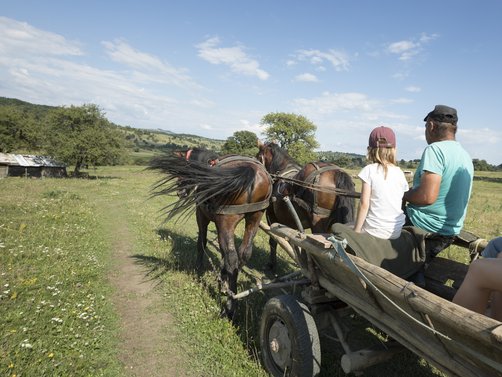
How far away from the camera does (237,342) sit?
377cm

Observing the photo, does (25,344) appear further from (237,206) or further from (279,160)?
(279,160)

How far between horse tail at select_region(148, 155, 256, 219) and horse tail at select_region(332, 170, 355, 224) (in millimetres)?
1611

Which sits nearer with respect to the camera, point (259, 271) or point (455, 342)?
point (455, 342)

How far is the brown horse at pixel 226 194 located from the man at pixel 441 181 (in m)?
2.10

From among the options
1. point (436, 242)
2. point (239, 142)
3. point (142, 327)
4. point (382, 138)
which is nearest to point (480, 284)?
point (436, 242)

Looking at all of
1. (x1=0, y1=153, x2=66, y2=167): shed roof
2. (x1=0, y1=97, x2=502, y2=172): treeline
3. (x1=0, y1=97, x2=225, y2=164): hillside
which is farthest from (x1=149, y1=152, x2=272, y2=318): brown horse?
(x1=0, y1=153, x2=66, y2=167): shed roof

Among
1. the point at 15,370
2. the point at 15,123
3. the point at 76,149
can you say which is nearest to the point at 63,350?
the point at 15,370

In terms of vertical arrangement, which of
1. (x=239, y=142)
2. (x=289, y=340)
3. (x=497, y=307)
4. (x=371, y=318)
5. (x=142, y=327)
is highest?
(x=239, y=142)

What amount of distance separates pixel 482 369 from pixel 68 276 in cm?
576

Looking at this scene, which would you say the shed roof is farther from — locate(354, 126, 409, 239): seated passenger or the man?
the man

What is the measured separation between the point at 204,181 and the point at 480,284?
10.2ft

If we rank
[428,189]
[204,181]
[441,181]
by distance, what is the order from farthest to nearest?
[204,181], [441,181], [428,189]

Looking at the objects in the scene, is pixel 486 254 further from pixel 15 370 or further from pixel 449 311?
pixel 15 370

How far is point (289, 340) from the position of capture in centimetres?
291
